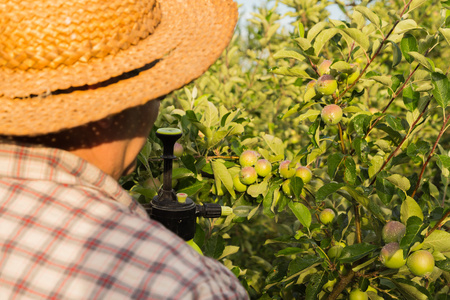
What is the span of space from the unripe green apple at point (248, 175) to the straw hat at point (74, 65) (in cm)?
73

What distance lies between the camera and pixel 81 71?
2.81 feet

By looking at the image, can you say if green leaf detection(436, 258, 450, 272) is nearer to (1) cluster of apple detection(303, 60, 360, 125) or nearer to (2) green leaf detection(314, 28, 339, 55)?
(1) cluster of apple detection(303, 60, 360, 125)

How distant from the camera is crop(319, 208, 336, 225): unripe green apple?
1.66 metres

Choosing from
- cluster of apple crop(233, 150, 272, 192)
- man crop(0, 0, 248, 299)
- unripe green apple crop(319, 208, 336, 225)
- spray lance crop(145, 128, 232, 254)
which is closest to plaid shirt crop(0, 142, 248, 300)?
man crop(0, 0, 248, 299)

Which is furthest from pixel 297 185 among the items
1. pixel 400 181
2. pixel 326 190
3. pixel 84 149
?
pixel 84 149

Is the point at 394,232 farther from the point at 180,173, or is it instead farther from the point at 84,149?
the point at 84,149

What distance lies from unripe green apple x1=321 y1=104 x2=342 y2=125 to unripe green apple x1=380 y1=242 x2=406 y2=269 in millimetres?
427

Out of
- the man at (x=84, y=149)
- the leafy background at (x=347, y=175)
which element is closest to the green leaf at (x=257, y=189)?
the leafy background at (x=347, y=175)

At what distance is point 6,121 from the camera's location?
83 centimetres

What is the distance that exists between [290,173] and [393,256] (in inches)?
17.3

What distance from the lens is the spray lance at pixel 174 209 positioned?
1108 mm

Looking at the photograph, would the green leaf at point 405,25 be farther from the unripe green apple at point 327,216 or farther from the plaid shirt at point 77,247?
the plaid shirt at point 77,247

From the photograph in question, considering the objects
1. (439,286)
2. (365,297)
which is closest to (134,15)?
(365,297)

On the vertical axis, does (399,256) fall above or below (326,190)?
below
